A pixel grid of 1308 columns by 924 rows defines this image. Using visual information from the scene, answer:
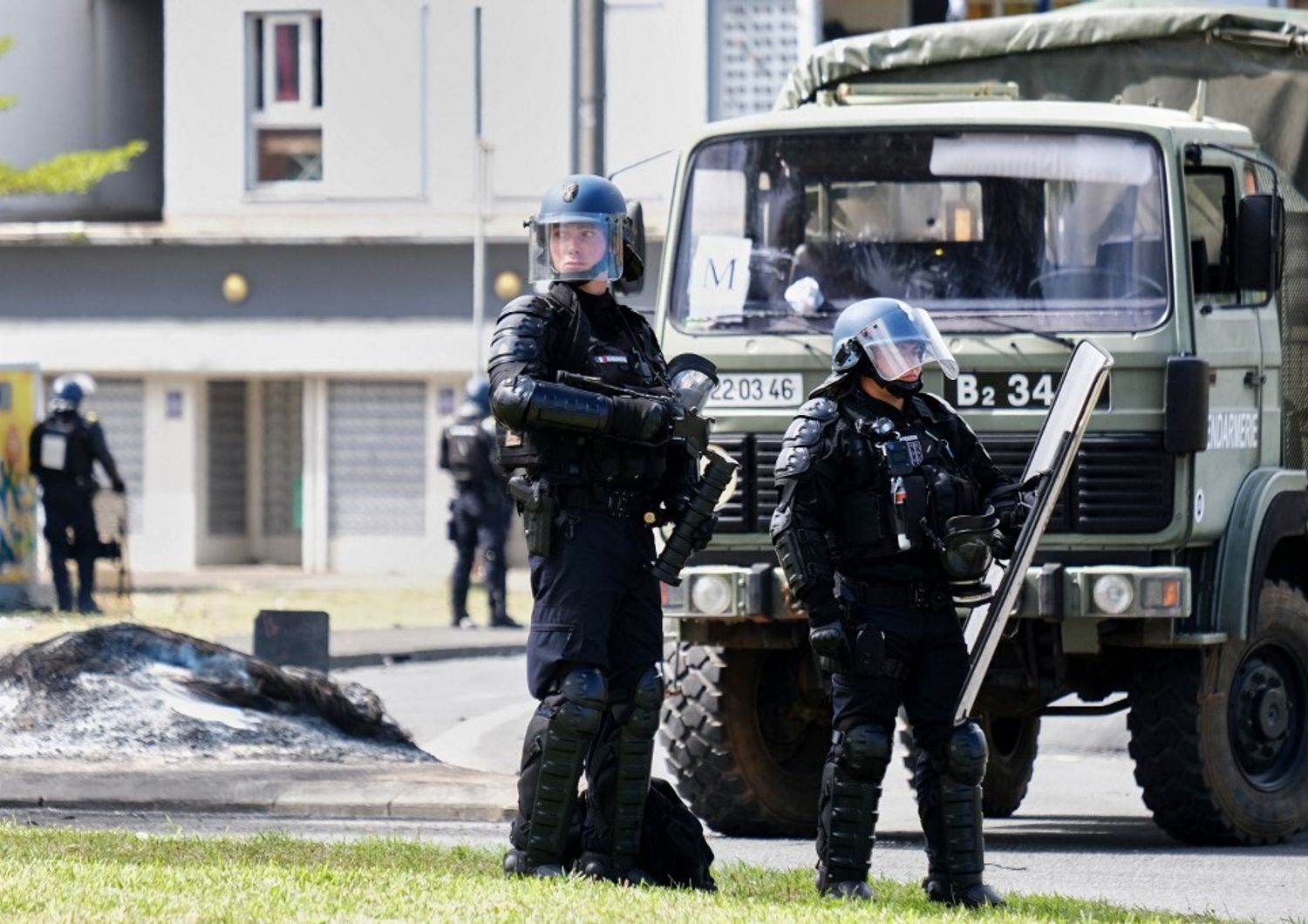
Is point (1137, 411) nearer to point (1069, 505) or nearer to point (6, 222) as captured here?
point (1069, 505)

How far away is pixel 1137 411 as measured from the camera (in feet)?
33.2

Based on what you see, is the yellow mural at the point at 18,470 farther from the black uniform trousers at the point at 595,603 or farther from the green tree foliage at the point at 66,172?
the black uniform trousers at the point at 595,603

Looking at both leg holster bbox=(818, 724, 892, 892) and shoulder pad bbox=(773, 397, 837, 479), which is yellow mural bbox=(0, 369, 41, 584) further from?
leg holster bbox=(818, 724, 892, 892)

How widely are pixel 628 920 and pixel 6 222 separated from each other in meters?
26.1

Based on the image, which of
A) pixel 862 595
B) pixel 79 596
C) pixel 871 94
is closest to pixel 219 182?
pixel 79 596

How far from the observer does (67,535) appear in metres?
21.4

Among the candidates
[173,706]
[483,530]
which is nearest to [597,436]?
[173,706]

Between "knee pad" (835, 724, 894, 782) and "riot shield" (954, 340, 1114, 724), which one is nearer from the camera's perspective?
"knee pad" (835, 724, 894, 782)

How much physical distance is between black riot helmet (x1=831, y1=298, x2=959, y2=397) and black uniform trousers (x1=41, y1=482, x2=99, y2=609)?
14031 millimetres

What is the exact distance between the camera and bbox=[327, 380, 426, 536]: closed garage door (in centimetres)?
3050

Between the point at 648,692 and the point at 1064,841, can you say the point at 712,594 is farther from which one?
the point at 648,692

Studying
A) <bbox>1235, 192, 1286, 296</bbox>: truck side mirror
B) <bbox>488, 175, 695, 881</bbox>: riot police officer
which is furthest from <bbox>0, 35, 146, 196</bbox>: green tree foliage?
<bbox>488, 175, 695, 881</bbox>: riot police officer

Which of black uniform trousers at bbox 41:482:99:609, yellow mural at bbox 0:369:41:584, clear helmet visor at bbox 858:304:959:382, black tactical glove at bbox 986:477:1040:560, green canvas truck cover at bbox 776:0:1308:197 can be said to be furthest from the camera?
yellow mural at bbox 0:369:41:584

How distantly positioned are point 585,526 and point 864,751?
1.05 meters
